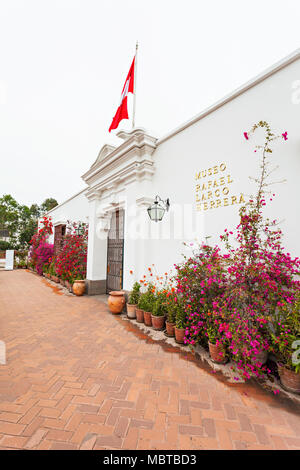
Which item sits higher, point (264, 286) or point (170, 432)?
point (264, 286)

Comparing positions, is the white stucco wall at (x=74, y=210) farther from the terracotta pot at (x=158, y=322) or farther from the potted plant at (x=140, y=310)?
→ the terracotta pot at (x=158, y=322)

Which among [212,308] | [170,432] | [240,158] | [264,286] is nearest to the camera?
[170,432]

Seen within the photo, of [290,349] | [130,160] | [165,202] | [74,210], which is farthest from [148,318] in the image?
[74,210]

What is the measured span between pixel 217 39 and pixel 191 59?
150 centimetres

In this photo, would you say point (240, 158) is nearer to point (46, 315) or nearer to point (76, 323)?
point (76, 323)

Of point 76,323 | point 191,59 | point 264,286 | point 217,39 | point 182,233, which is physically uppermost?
point 191,59

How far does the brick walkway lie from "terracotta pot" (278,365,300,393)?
10.7 inches

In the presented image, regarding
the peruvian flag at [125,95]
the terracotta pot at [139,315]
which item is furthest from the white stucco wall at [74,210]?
the terracotta pot at [139,315]

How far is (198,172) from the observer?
13.3 feet

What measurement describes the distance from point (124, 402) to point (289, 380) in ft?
6.18

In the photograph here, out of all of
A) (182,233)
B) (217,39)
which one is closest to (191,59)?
(217,39)

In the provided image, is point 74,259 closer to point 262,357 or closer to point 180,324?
point 180,324

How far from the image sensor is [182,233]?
427 centimetres
